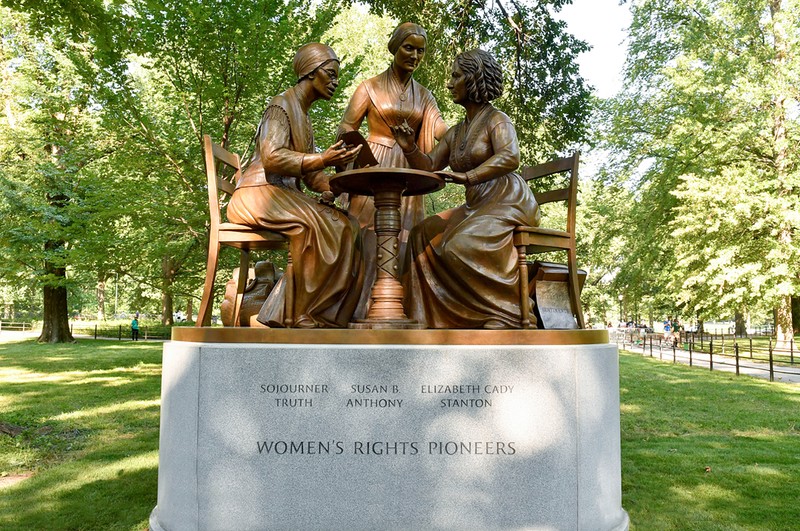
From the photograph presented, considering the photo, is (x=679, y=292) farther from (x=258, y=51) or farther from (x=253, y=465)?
(x=253, y=465)

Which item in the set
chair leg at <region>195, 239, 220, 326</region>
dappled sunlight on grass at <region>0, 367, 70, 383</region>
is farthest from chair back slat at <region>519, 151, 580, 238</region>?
dappled sunlight on grass at <region>0, 367, 70, 383</region>

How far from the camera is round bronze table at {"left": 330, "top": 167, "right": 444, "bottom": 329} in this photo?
441 centimetres

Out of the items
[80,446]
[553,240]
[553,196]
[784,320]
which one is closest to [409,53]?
[553,196]

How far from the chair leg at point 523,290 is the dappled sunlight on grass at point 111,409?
7.83 m

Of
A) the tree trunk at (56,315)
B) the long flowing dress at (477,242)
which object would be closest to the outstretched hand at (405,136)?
the long flowing dress at (477,242)

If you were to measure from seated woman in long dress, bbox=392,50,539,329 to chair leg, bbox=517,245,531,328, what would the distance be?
1.6 inches

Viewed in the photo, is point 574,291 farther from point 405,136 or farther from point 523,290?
point 405,136

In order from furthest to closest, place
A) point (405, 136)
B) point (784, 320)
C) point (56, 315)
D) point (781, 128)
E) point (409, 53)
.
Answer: point (56, 315)
point (784, 320)
point (781, 128)
point (409, 53)
point (405, 136)

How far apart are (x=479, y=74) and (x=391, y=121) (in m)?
0.94

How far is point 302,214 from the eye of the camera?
4520 millimetres

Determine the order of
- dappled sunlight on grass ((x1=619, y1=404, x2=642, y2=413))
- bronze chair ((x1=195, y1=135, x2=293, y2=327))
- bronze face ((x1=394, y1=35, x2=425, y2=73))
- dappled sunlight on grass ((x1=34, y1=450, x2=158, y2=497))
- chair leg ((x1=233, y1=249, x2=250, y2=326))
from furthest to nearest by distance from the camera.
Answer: dappled sunlight on grass ((x1=619, y1=404, x2=642, y2=413)) → dappled sunlight on grass ((x1=34, y1=450, x2=158, y2=497)) → bronze face ((x1=394, y1=35, x2=425, y2=73)) → chair leg ((x1=233, y1=249, x2=250, y2=326)) → bronze chair ((x1=195, y1=135, x2=293, y2=327))

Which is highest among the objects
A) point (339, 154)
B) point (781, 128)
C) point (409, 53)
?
point (781, 128)

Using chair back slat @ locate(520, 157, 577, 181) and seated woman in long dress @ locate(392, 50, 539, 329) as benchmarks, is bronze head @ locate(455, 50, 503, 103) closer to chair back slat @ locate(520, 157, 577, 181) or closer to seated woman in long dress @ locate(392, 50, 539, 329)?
seated woman in long dress @ locate(392, 50, 539, 329)

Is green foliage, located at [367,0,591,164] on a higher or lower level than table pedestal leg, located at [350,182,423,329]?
higher
